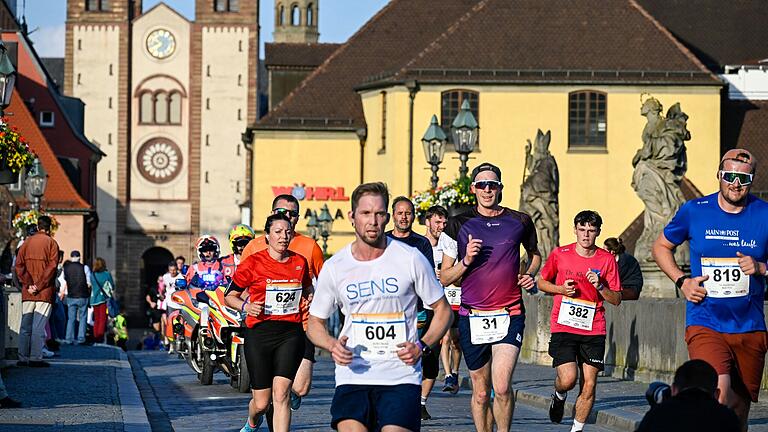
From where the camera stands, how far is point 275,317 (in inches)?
502

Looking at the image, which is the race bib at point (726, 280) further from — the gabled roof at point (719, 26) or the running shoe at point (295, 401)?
the gabled roof at point (719, 26)

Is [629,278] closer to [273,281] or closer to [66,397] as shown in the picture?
[273,281]

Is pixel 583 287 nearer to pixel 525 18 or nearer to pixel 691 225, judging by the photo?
pixel 691 225

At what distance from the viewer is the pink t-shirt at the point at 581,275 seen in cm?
1445

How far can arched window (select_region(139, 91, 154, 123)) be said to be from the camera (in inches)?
4195

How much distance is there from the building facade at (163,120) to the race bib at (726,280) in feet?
315

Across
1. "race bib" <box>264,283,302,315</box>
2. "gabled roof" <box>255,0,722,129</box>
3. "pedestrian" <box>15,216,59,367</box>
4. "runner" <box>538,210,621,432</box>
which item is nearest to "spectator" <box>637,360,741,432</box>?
"race bib" <box>264,283,302,315</box>

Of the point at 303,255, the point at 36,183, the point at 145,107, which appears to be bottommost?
the point at 303,255

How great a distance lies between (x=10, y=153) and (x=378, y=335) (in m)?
13.0

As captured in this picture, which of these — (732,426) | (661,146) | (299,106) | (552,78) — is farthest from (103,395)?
(299,106)

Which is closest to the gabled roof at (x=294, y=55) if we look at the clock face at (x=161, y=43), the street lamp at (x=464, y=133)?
the clock face at (x=161, y=43)

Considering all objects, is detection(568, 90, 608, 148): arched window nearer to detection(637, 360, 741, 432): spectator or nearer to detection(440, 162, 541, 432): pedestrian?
detection(440, 162, 541, 432): pedestrian

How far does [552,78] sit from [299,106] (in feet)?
37.3

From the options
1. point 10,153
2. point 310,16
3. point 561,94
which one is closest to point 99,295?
point 10,153
